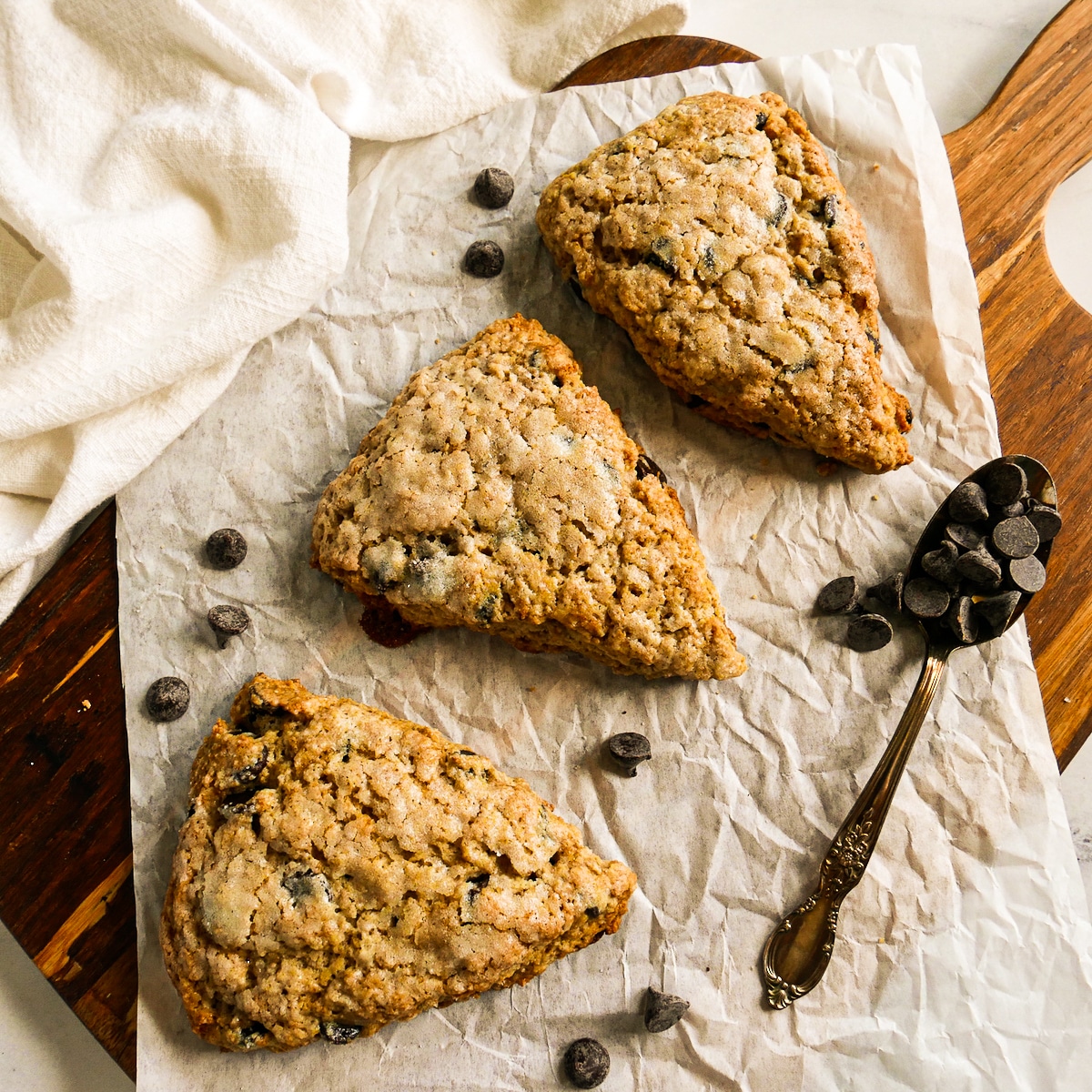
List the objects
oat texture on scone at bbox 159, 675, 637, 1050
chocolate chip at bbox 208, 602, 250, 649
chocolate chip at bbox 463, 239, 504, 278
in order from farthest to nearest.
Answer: chocolate chip at bbox 463, 239, 504, 278 < chocolate chip at bbox 208, 602, 250, 649 < oat texture on scone at bbox 159, 675, 637, 1050

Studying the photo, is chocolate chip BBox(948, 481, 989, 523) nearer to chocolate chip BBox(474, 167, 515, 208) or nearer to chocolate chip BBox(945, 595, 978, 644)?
chocolate chip BBox(945, 595, 978, 644)

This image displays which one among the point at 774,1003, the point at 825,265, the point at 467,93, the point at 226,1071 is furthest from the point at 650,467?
the point at 226,1071

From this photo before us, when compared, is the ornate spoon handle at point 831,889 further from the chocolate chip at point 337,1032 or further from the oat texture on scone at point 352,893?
the chocolate chip at point 337,1032

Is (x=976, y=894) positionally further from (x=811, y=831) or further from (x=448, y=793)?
(x=448, y=793)

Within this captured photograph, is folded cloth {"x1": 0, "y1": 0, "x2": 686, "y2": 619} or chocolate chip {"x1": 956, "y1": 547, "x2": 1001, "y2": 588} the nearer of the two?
chocolate chip {"x1": 956, "y1": 547, "x2": 1001, "y2": 588}

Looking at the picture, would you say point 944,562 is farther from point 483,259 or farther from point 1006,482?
point 483,259

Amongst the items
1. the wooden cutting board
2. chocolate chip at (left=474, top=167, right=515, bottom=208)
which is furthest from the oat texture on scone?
chocolate chip at (left=474, top=167, right=515, bottom=208)
